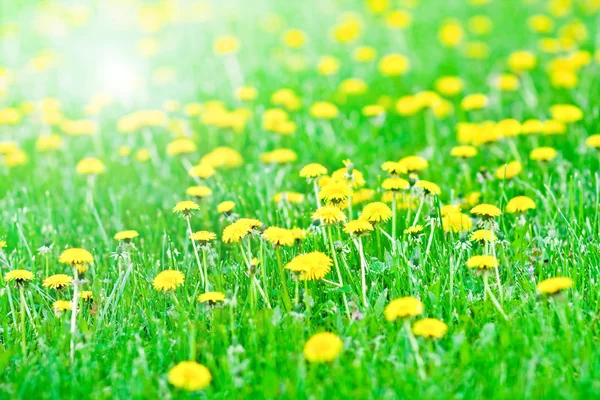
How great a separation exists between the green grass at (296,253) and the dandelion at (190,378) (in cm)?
10

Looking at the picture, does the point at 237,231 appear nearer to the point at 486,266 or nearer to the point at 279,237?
the point at 279,237

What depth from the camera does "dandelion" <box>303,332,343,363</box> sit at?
1979mm

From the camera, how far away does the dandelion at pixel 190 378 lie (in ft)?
6.29

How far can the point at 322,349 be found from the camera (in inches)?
78.1

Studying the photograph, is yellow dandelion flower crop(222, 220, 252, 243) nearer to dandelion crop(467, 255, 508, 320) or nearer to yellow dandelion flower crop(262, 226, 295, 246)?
yellow dandelion flower crop(262, 226, 295, 246)

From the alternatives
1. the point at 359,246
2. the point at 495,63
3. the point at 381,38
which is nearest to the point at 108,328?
the point at 359,246

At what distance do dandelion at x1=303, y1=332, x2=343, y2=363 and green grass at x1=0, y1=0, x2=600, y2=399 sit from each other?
6 centimetres

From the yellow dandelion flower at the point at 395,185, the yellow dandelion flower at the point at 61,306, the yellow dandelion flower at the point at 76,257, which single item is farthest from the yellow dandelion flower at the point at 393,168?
the yellow dandelion flower at the point at 61,306

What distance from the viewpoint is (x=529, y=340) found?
85.5 inches

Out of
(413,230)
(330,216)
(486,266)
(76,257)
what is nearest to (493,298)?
(486,266)

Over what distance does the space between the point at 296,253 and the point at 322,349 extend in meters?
0.81

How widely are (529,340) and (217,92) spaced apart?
342cm

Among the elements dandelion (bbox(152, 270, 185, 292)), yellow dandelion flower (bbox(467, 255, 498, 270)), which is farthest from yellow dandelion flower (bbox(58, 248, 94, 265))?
yellow dandelion flower (bbox(467, 255, 498, 270))

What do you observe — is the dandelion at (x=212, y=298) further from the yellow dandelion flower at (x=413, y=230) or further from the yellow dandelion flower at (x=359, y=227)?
the yellow dandelion flower at (x=413, y=230)
